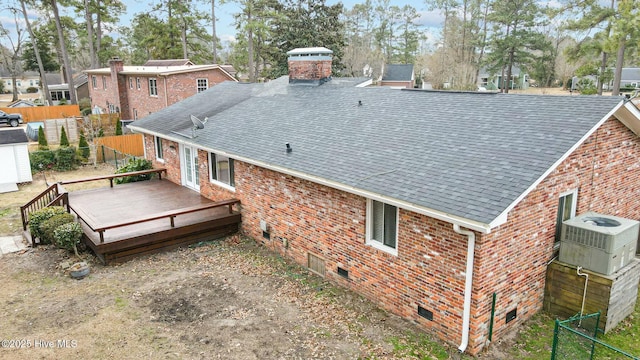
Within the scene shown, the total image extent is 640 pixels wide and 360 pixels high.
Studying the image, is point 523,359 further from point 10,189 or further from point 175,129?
point 10,189

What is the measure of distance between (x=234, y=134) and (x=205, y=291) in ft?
18.1

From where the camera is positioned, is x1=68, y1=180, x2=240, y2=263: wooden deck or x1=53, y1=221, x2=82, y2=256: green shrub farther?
x1=68, y1=180, x2=240, y2=263: wooden deck

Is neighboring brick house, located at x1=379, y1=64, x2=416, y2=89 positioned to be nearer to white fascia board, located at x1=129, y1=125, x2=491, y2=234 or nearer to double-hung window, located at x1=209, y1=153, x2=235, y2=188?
double-hung window, located at x1=209, y1=153, x2=235, y2=188

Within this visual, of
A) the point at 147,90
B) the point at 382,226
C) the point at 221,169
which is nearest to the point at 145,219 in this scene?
the point at 221,169

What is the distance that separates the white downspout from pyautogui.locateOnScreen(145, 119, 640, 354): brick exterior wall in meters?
0.07

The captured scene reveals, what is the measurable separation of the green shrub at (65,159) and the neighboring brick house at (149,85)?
868 cm

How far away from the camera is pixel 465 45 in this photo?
5659 cm

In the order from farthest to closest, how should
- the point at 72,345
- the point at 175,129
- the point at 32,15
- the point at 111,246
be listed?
1. the point at 32,15
2. the point at 175,129
3. the point at 111,246
4. the point at 72,345

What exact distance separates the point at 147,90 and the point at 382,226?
30204 mm

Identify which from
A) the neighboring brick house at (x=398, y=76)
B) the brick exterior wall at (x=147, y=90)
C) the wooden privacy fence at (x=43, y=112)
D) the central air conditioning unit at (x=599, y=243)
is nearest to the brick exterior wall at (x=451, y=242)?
the central air conditioning unit at (x=599, y=243)

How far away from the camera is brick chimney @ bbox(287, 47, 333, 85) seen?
18109mm

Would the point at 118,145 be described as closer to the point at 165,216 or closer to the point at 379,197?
the point at 165,216

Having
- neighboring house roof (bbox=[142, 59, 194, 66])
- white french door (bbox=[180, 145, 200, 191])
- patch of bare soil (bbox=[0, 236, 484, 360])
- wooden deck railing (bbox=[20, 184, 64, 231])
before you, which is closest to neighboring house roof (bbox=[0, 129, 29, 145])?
wooden deck railing (bbox=[20, 184, 64, 231])

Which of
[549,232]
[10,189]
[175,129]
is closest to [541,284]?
[549,232]
